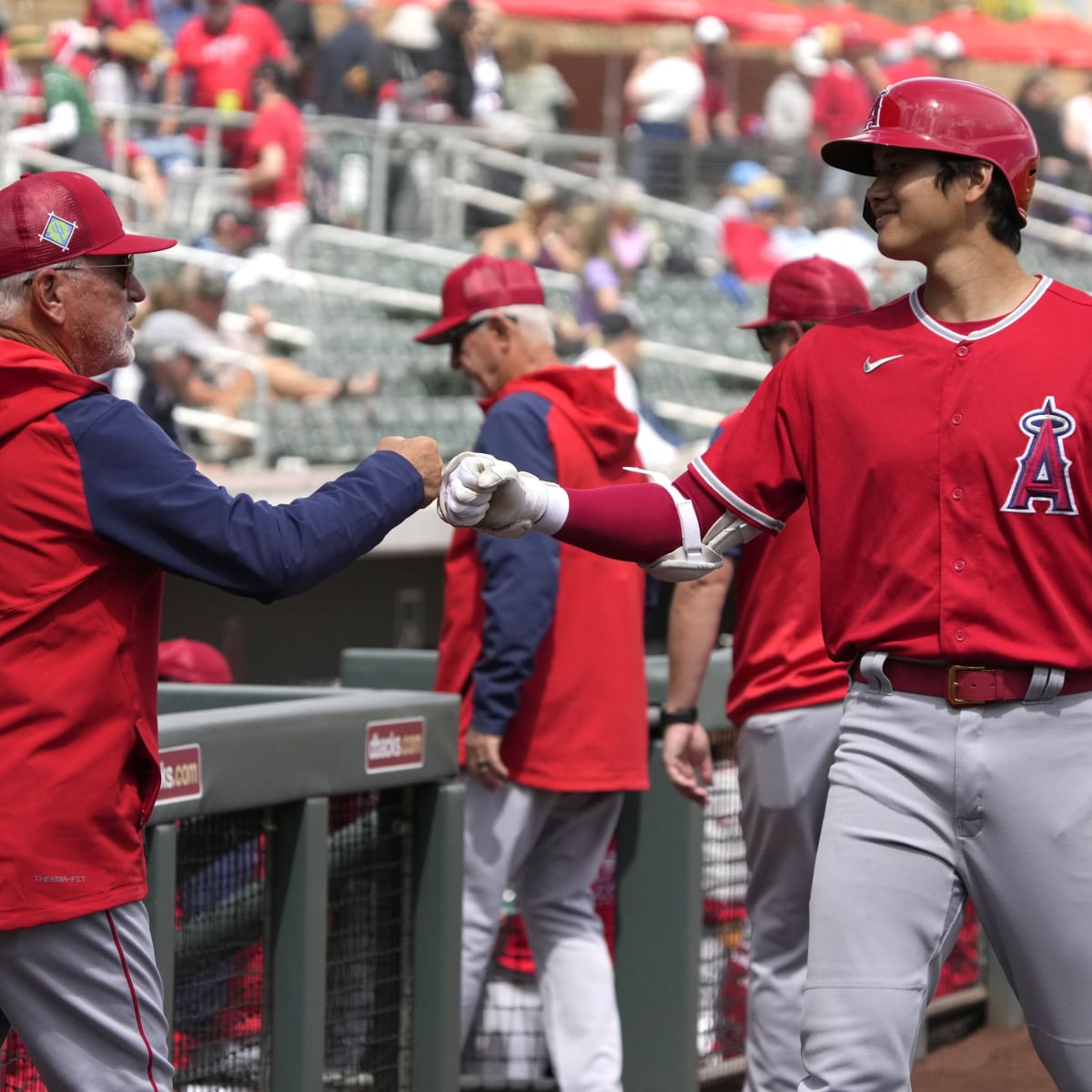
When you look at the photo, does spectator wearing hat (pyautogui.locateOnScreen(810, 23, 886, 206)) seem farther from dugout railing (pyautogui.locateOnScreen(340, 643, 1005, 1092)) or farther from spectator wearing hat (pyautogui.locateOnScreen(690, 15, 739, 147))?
dugout railing (pyautogui.locateOnScreen(340, 643, 1005, 1092))

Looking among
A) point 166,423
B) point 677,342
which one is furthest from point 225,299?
point 677,342

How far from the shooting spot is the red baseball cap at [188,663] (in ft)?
14.7

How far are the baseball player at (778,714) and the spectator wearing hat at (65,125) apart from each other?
731 cm

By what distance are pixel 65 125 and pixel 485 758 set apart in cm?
746

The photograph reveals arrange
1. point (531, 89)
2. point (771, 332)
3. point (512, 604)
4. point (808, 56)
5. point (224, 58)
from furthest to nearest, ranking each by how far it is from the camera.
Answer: point (808, 56)
point (531, 89)
point (224, 58)
point (771, 332)
point (512, 604)

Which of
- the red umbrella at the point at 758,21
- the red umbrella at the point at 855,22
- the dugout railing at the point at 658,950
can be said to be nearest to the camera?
the dugout railing at the point at 658,950

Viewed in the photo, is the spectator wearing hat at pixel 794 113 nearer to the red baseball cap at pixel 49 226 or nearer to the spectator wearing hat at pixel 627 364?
the spectator wearing hat at pixel 627 364

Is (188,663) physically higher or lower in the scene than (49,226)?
lower

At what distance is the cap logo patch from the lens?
2678 millimetres

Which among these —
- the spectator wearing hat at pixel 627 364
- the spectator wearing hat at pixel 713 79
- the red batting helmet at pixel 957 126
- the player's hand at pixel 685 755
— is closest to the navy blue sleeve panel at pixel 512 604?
the player's hand at pixel 685 755

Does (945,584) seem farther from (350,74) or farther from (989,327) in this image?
(350,74)

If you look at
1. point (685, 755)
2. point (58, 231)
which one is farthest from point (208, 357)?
point (58, 231)

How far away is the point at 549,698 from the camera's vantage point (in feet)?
14.1

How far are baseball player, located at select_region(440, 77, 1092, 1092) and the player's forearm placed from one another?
3.87 ft
